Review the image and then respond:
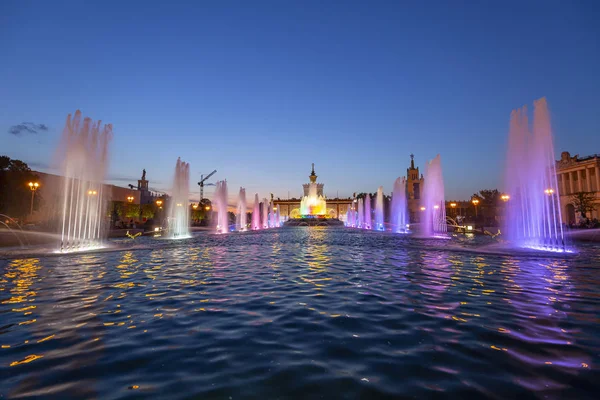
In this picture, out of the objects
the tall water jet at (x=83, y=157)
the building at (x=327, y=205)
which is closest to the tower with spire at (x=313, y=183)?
the building at (x=327, y=205)

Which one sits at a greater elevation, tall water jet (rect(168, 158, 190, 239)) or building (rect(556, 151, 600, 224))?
building (rect(556, 151, 600, 224))

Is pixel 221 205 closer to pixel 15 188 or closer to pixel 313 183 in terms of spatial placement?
pixel 15 188

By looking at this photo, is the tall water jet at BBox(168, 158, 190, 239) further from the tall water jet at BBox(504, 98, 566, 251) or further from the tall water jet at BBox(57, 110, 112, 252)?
the tall water jet at BBox(504, 98, 566, 251)

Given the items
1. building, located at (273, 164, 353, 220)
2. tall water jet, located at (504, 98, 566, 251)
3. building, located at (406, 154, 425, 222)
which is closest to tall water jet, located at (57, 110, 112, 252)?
tall water jet, located at (504, 98, 566, 251)

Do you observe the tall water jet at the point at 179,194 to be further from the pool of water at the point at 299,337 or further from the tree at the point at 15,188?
the pool of water at the point at 299,337

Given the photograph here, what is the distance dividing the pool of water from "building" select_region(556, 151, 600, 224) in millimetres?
70725

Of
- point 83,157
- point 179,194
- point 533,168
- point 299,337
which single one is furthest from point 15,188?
point 533,168

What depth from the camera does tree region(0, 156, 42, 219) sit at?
35844mm

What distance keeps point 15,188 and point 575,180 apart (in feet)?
→ 325

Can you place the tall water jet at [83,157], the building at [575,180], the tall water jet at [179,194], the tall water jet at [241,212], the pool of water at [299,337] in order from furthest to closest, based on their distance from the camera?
the building at [575,180]
the tall water jet at [241,212]
the tall water jet at [179,194]
the tall water jet at [83,157]
the pool of water at [299,337]

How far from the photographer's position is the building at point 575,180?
62.0 metres

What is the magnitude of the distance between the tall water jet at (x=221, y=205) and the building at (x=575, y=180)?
209ft

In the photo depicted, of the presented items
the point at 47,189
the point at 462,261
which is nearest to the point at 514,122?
the point at 462,261

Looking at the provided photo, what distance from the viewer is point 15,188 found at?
3841 centimetres
